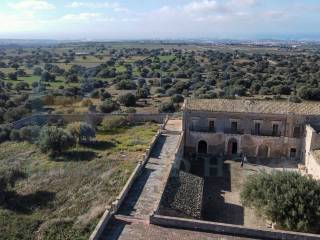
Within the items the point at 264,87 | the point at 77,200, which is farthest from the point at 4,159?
the point at 264,87

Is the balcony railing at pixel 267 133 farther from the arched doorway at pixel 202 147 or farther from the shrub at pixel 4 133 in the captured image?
the shrub at pixel 4 133

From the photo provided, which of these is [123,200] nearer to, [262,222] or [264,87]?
[262,222]

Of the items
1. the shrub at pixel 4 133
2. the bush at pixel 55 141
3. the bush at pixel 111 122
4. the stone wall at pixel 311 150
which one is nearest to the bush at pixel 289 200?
the stone wall at pixel 311 150

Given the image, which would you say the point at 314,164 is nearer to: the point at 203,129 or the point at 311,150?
the point at 311,150

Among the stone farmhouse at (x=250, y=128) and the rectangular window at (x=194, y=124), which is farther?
the rectangular window at (x=194, y=124)

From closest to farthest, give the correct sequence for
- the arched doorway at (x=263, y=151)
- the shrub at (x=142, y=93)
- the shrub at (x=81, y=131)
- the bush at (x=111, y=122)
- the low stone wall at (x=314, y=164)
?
the low stone wall at (x=314, y=164)
the arched doorway at (x=263, y=151)
the shrub at (x=81, y=131)
the bush at (x=111, y=122)
the shrub at (x=142, y=93)
